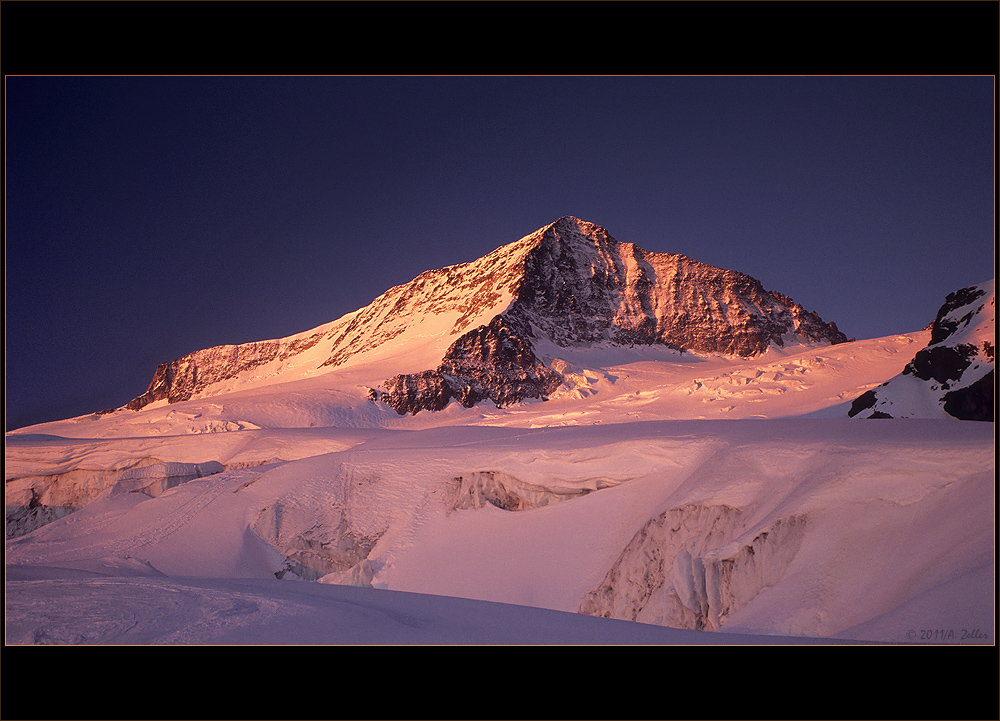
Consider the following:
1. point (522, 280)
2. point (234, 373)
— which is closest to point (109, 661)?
point (522, 280)

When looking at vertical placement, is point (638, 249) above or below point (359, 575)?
above

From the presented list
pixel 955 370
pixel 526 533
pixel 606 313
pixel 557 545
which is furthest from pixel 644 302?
pixel 557 545

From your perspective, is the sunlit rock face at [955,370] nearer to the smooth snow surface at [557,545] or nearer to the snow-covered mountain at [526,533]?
the snow-covered mountain at [526,533]

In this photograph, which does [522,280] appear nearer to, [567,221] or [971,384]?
[567,221]

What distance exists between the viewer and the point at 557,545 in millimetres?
13961

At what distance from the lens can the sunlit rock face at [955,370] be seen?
24594 mm

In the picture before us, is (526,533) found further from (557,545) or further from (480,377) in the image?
(480,377)

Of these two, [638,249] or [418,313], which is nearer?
[418,313]

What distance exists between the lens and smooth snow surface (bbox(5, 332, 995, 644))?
7258mm

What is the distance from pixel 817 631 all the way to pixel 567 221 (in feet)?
461

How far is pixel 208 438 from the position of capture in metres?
34.0

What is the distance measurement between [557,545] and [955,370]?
2158 centimetres

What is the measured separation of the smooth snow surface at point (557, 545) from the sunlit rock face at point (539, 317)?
72.5 m
